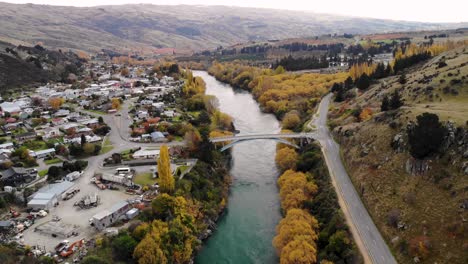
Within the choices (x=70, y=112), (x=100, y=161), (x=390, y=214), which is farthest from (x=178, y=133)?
(x=390, y=214)

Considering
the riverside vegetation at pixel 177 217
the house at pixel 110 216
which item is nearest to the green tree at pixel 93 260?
the riverside vegetation at pixel 177 217

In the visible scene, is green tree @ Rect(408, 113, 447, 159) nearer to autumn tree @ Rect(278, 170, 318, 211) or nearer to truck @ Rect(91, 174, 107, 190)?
autumn tree @ Rect(278, 170, 318, 211)

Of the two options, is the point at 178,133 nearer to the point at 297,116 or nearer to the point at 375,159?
the point at 297,116

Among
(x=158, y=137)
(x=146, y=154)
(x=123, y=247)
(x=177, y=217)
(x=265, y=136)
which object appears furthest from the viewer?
(x=158, y=137)

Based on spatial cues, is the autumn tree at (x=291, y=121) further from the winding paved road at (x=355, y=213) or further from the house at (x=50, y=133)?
the house at (x=50, y=133)

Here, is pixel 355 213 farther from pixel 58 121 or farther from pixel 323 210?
pixel 58 121

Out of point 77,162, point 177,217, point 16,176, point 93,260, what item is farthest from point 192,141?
point 93,260

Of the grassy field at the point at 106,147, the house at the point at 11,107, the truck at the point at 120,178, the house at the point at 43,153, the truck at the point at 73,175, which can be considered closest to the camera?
the truck at the point at 120,178
